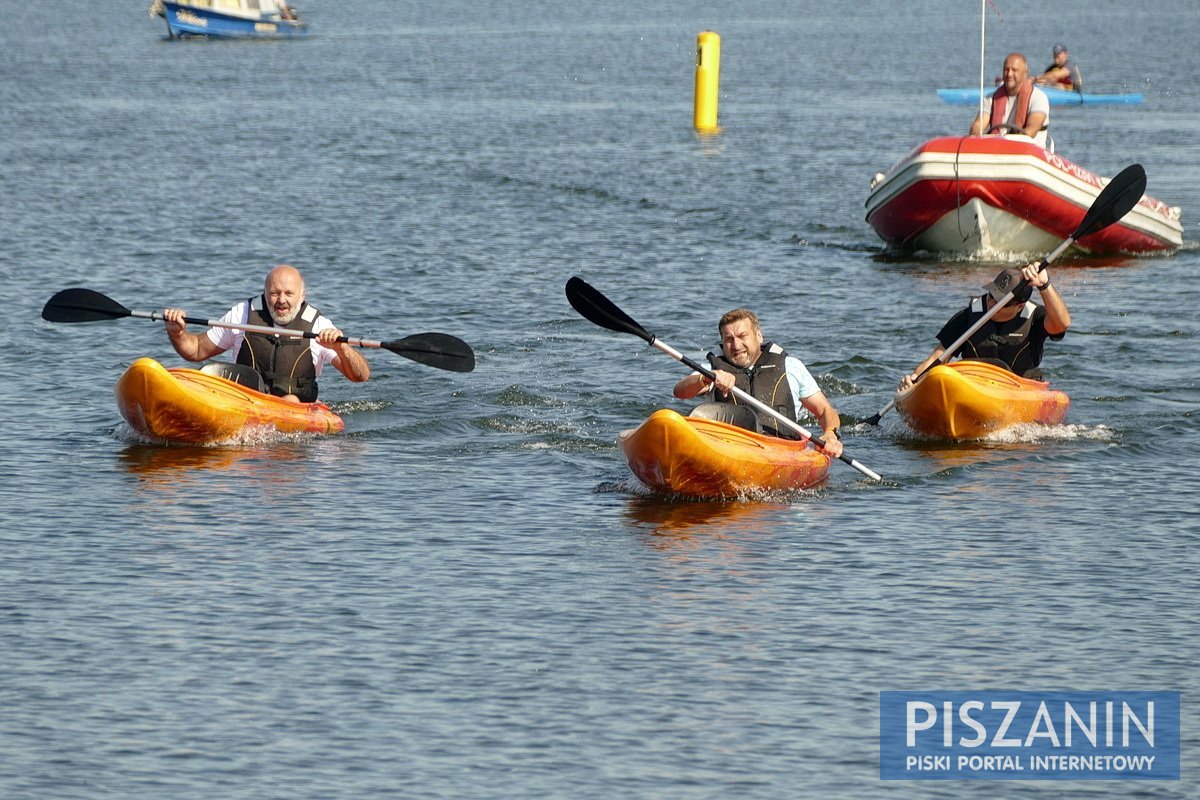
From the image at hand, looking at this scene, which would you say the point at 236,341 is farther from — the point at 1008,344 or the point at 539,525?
the point at 1008,344

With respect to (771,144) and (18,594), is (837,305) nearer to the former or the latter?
(18,594)

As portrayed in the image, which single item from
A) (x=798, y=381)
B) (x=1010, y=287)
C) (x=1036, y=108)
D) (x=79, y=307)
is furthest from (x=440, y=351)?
(x=1036, y=108)

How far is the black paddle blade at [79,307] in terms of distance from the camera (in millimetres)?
12695

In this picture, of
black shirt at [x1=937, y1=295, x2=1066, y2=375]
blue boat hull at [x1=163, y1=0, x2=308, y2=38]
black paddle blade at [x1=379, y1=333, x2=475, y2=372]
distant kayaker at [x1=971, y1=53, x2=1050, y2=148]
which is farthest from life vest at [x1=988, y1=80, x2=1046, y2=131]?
blue boat hull at [x1=163, y1=0, x2=308, y2=38]

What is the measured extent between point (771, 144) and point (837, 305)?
549 inches

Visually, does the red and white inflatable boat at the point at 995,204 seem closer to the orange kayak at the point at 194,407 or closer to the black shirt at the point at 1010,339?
the black shirt at the point at 1010,339

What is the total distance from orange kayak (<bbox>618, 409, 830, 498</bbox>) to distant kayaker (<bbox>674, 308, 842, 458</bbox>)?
0.72ft

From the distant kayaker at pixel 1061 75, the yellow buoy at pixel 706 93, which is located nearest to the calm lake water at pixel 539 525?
the yellow buoy at pixel 706 93

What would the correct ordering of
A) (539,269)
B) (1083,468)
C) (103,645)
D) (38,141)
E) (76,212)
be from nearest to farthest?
(103,645)
(1083,468)
(539,269)
(76,212)
(38,141)

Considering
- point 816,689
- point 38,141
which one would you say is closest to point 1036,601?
point 816,689

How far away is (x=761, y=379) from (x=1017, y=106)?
950 cm

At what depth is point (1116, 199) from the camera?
45.2 ft

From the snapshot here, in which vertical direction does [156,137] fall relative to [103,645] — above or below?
above

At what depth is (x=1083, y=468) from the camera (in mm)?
11883
